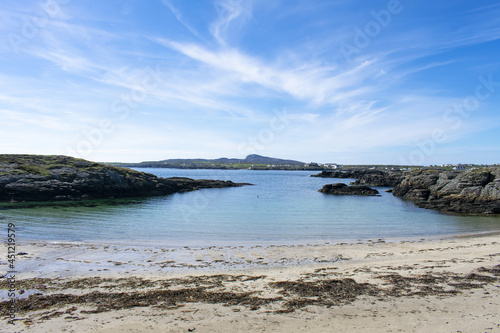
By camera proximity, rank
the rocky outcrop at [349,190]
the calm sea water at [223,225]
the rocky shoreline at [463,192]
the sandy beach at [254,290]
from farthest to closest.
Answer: the rocky outcrop at [349,190], the rocky shoreline at [463,192], the calm sea water at [223,225], the sandy beach at [254,290]

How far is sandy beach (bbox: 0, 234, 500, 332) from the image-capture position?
26.6 ft

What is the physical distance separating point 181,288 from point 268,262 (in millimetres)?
5506

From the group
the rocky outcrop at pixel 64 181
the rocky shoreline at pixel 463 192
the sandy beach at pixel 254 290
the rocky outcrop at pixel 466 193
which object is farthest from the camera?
the rocky outcrop at pixel 64 181

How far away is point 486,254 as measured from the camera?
16.2 m

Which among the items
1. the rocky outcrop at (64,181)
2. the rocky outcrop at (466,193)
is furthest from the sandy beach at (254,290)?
the rocky outcrop at (64,181)

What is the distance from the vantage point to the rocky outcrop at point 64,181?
41.8 metres

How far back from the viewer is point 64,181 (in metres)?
47.2

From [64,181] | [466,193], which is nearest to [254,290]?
[466,193]

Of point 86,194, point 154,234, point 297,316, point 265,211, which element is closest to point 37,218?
point 154,234

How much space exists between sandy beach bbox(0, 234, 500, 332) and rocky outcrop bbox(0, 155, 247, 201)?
98.3ft

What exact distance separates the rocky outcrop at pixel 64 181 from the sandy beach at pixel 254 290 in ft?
98.3

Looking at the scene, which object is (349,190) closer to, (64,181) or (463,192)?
(463,192)

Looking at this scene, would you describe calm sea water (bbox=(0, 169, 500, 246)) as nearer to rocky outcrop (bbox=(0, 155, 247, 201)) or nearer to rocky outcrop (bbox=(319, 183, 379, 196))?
rocky outcrop (bbox=(0, 155, 247, 201))

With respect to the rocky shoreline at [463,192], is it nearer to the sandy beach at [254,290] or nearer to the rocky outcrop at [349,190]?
the rocky outcrop at [349,190]
